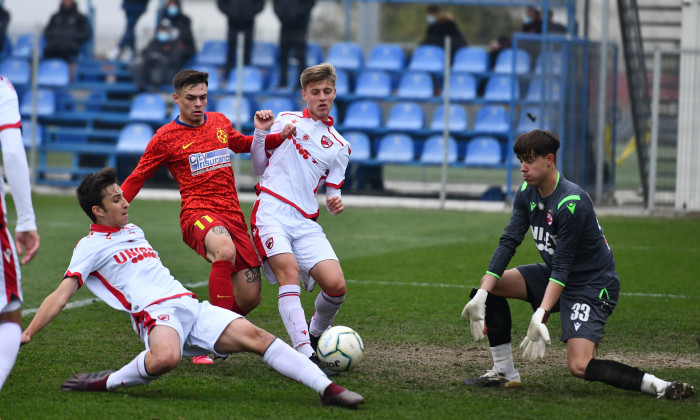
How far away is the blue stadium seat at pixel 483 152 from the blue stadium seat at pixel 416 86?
58.9 inches

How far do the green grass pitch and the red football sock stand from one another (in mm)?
401

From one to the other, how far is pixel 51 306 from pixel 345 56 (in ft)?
46.9

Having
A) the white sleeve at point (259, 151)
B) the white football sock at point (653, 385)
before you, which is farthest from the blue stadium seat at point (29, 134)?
the white football sock at point (653, 385)

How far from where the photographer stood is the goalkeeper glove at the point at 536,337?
15.0ft

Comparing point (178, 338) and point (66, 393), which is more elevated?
point (178, 338)

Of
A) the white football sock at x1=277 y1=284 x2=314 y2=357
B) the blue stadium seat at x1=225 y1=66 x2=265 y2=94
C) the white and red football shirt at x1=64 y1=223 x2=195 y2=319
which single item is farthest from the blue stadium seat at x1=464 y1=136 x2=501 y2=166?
the white and red football shirt at x1=64 y1=223 x2=195 y2=319

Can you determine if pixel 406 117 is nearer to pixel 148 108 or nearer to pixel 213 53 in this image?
pixel 213 53

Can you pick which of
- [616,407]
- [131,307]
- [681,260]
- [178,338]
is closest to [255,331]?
[178,338]

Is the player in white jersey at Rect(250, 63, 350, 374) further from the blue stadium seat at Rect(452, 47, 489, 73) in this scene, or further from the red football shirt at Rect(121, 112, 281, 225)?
the blue stadium seat at Rect(452, 47, 489, 73)

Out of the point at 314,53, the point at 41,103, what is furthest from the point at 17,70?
the point at 314,53

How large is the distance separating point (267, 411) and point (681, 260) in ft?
22.4

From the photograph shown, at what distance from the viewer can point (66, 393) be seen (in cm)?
475

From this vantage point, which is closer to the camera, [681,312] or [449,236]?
[681,312]

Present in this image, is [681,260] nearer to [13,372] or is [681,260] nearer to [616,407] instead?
[616,407]
